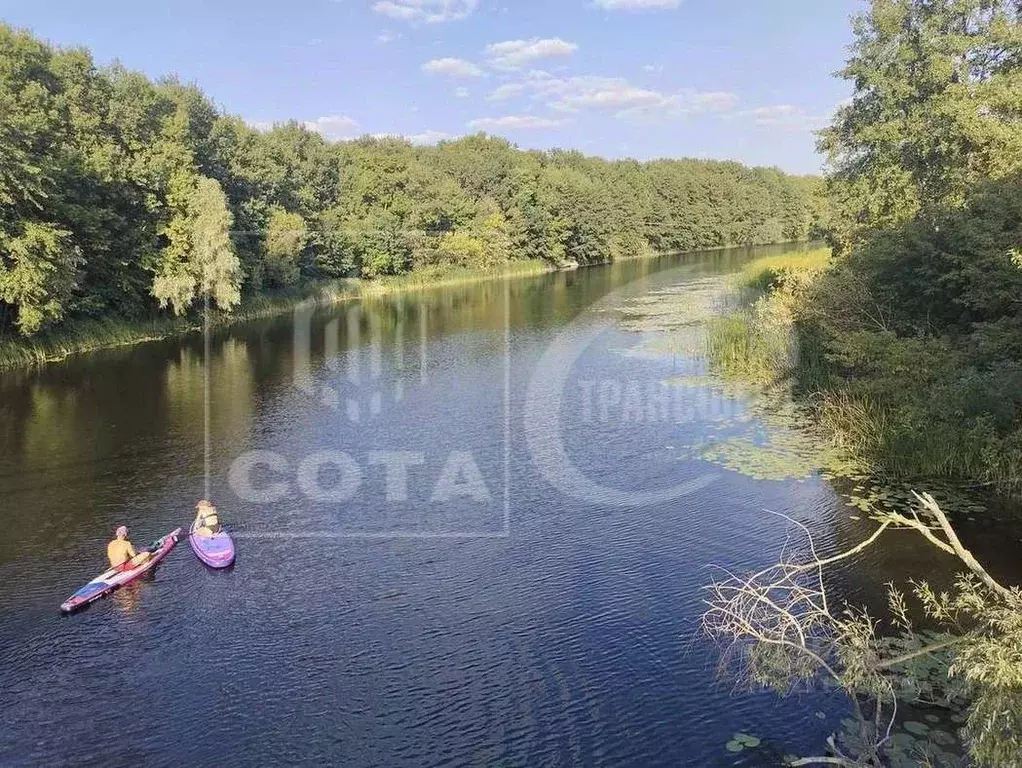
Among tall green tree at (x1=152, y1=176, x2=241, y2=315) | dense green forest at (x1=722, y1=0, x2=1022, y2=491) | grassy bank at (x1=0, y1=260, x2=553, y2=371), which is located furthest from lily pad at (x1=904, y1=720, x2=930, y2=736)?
tall green tree at (x1=152, y1=176, x2=241, y2=315)

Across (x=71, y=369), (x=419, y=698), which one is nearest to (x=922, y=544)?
(x=419, y=698)

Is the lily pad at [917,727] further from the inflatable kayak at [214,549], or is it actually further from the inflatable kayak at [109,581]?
the inflatable kayak at [109,581]

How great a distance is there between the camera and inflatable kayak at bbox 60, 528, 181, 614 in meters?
12.5

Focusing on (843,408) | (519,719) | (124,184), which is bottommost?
(519,719)

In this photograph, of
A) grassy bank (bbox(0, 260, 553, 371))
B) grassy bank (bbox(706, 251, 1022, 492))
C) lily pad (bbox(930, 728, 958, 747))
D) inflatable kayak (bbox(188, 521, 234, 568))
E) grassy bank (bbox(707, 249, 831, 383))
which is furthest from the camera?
grassy bank (bbox(0, 260, 553, 371))

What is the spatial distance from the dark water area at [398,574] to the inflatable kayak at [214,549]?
23 centimetres

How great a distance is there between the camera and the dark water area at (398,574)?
385 inches

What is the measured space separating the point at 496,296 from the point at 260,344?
25.6 m

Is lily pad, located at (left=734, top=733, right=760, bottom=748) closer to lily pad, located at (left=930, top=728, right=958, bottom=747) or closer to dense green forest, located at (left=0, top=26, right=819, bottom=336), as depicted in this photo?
lily pad, located at (left=930, top=728, right=958, bottom=747)

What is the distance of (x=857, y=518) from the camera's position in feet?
51.5

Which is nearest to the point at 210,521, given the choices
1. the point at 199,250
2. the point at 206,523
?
the point at 206,523

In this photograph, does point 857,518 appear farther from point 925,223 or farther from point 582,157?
point 582,157

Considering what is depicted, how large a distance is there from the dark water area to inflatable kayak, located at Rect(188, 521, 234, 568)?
0.23 m

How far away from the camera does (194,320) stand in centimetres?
4294
